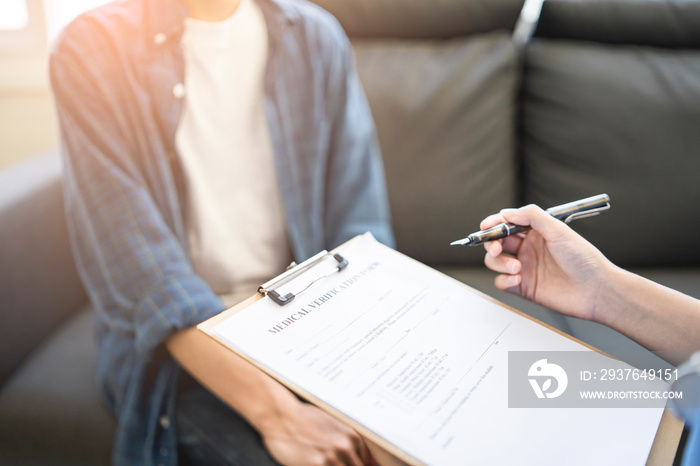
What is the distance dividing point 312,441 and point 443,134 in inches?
28.8

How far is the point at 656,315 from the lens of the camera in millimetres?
580

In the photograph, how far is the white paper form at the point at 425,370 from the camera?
0.40 m

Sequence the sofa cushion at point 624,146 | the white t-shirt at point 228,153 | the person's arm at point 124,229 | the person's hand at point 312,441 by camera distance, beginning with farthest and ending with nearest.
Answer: the sofa cushion at point 624,146 → the white t-shirt at point 228,153 → the person's arm at point 124,229 → the person's hand at point 312,441

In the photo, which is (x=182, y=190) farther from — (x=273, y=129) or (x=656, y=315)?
(x=656, y=315)

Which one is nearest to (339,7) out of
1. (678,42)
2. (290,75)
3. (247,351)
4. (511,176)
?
(290,75)

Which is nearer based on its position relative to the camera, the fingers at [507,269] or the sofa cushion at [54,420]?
the fingers at [507,269]

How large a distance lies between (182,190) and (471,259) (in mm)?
654

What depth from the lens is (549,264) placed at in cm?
A: 63

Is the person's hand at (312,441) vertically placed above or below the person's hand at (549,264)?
below

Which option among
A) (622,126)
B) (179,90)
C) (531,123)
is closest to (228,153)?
(179,90)

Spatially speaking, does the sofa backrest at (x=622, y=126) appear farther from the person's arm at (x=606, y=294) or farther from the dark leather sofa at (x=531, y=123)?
the person's arm at (x=606, y=294)

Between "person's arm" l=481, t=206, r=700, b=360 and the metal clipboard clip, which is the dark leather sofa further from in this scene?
the metal clipboard clip

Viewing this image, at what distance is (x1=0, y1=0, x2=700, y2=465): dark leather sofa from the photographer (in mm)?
1048

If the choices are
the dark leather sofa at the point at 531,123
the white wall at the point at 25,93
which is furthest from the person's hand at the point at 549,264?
the white wall at the point at 25,93
